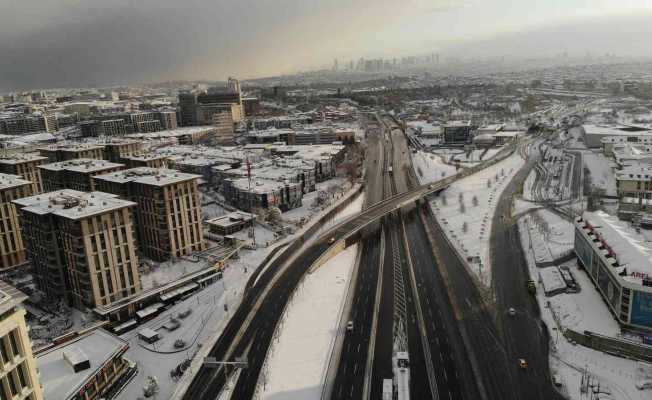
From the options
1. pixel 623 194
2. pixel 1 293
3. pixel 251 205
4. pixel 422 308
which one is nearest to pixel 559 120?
pixel 623 194

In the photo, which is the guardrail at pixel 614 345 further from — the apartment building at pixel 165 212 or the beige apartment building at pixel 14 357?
the apartment building at pixel 165 212

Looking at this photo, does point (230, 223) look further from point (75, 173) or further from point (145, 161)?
point (75, 173)

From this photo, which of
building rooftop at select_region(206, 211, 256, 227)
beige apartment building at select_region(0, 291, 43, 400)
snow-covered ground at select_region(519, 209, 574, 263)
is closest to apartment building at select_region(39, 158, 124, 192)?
building rooftop at select_region(206, 211, 256, 227)

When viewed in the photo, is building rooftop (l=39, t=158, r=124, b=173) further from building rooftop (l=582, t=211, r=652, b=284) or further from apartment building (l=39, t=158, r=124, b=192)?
building rooftop (l=582, t=211, r=652, b=284)

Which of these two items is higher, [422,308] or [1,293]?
[1,293]

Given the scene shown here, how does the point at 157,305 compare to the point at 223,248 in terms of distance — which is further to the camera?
the point at 223,248

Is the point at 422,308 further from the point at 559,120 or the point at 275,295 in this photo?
the point at 559,120

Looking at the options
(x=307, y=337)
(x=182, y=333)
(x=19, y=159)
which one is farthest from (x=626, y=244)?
(x=19, y=159)
